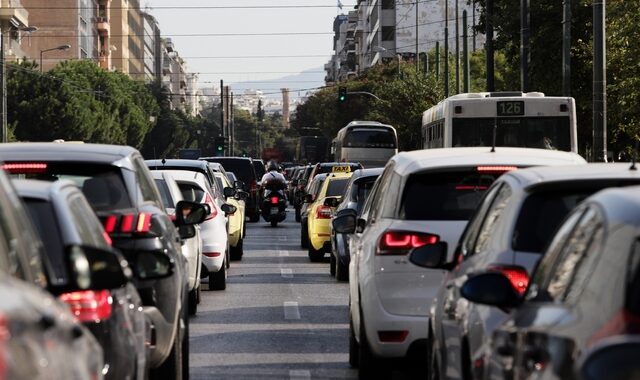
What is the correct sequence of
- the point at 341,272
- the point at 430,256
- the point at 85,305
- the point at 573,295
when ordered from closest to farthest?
the point at 573,295, the point at 85,305, the point at 430,256, the point at 341,272

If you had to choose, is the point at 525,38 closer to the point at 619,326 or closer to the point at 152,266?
the point at 152,266

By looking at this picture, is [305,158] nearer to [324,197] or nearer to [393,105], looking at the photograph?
[393,105]

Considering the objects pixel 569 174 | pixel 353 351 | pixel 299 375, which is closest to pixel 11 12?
pixel 353 351

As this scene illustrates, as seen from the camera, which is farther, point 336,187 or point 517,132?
point 517,132

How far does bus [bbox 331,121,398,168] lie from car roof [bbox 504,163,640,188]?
6209 centimetres

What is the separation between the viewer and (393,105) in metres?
93.9

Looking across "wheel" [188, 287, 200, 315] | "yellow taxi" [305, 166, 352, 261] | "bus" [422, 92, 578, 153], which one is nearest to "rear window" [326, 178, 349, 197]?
"yellow taxi" [305, 166, 352, 261]

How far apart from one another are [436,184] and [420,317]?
0.84 meters

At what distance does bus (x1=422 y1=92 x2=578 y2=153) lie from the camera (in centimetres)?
3072

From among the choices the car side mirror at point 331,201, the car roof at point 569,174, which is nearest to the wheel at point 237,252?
the car side mirror at point 331,201

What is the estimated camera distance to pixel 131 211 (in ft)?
33.8

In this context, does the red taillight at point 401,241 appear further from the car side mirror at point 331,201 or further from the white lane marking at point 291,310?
the car side mirror at point 331,201

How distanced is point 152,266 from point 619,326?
185 inches

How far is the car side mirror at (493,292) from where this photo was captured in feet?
20.4
